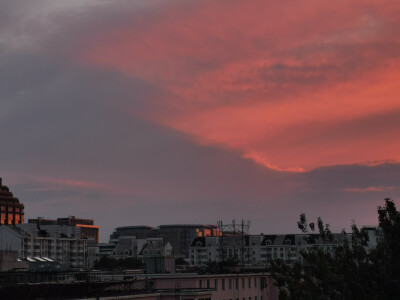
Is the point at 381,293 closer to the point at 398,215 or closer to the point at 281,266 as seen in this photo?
the point at 398,215

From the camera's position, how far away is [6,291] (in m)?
42.6

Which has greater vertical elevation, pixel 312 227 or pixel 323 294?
pixel 312 227

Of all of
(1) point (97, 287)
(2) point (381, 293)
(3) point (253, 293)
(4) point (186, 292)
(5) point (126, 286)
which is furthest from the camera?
(3) point (253, 293)

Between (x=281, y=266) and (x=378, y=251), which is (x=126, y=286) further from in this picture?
(x=378, y=251)

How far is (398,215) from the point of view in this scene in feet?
133

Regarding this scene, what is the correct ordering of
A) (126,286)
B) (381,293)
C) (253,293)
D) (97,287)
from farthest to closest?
(253,293) → (126,286) → (97,287) → (381,293)

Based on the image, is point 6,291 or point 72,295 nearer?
point 6,291

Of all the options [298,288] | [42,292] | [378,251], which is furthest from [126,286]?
[378,251]

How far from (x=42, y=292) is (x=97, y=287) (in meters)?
4.77

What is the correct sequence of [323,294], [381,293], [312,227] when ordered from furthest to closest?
[312,227] < [323,294] < [381,293]

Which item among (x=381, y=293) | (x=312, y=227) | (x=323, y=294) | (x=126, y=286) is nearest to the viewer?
(x=381, y=293)

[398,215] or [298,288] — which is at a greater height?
[398,215]

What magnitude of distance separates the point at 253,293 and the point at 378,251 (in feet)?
149

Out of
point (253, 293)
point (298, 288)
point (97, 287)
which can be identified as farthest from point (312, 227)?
point (253, 293)
